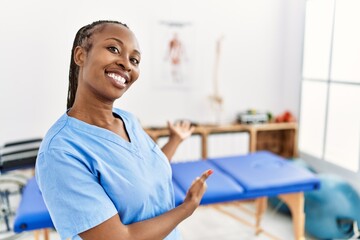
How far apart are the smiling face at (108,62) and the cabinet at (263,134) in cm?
165

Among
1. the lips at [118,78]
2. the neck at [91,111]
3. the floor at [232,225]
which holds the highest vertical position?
the lips at [118,78]

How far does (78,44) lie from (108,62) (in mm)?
95

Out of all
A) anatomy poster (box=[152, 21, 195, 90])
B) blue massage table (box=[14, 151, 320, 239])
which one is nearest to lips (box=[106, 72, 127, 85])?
blue massage table (box=[14, 151, 320, 239])

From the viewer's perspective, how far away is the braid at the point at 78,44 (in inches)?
25.2

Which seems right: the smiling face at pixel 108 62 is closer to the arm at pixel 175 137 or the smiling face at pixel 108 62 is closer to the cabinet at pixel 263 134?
the arm at pixel 175 137

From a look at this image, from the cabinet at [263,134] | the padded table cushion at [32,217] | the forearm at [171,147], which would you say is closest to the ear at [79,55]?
the forearm at [171,147]

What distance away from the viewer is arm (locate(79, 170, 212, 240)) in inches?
23.9

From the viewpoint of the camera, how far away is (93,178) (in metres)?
0.62

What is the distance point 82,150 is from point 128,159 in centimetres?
10

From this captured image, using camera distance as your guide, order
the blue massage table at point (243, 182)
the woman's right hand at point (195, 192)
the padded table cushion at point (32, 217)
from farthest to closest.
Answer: the blue massage table at point (243, 182)
the padded table cushion at point (32, 217)
the woman's right hand at point (195, 192)

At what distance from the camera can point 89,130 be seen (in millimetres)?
675

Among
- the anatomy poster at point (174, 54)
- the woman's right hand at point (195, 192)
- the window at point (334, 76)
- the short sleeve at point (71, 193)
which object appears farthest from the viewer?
the anatomy poster at point (174, 54)

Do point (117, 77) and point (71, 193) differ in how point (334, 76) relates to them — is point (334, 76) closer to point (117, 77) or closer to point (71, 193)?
point (117, 77)

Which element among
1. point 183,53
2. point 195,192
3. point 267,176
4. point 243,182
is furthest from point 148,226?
point 183,53
